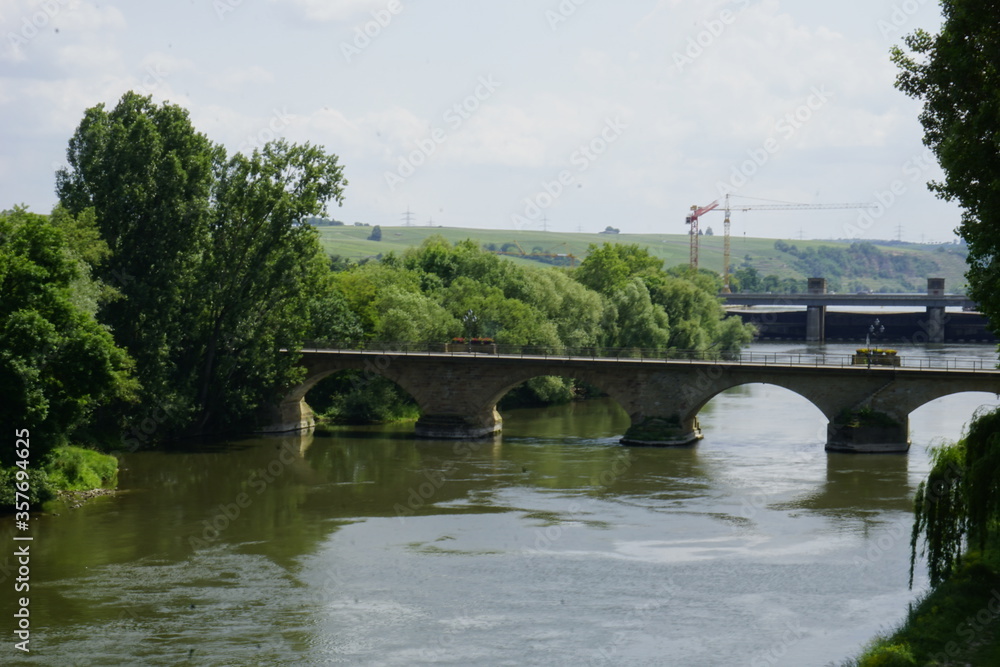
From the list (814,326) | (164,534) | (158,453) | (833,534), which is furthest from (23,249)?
(814,326)

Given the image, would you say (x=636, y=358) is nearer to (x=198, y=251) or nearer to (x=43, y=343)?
(x=198, y=251)

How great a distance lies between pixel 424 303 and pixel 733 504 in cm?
3559

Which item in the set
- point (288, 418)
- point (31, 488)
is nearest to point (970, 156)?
point (31, 488)

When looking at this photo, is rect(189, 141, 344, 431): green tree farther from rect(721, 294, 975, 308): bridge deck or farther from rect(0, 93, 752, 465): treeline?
rect(721, 294, 975, 308): bridge deck

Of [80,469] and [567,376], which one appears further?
[567,376]

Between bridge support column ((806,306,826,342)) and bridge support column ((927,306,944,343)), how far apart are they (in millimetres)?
14378

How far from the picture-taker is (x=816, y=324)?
168000mm

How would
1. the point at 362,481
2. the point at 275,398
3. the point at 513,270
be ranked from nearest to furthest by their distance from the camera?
the point at 362,481 → the point at 275,398 → the point at 513,270

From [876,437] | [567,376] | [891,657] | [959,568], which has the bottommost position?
[891,657]

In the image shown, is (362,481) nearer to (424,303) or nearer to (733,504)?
(733,504)

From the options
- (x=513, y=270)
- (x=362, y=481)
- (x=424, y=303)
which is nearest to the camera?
(x=362, y=481)

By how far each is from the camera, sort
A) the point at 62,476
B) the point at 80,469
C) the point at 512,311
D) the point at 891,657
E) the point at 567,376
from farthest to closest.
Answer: the point at 512,311, the point at 567,376, the point at 80,469, the point at 62,476, the point at 891,657

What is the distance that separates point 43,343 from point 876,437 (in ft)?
137

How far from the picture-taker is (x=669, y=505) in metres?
50.4
